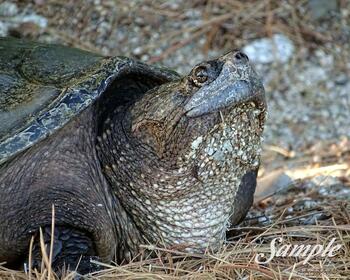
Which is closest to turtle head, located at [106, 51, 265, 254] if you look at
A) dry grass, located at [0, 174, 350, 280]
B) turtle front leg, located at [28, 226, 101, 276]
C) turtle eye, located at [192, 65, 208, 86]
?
turtle eye, located at [192, 65, 208, 86]

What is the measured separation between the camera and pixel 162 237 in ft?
9.57

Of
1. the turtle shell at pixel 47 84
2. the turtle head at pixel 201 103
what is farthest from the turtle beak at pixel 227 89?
the turtle shell at pixel 47 84

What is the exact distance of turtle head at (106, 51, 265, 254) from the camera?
261cm

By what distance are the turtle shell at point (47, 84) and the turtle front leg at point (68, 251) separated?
318mm

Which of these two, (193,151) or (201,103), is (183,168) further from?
(201,103)

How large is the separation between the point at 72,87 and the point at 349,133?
3000mm

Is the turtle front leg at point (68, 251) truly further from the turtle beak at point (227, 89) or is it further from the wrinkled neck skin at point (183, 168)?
the turtle beak at point (227, 89)

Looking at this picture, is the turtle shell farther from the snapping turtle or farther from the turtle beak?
the turtle beak

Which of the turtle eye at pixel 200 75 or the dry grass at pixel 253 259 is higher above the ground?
the turtle eye at pixel 200 75

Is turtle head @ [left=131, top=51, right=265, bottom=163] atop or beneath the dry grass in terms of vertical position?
atop

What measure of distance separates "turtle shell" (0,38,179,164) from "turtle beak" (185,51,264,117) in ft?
1.34

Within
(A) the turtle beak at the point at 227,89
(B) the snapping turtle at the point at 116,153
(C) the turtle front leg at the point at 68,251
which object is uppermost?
(A) the turtle beak at the point at 227,89

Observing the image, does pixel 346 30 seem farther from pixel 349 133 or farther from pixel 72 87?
pixel 72 87

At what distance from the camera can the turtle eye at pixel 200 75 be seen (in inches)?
103
